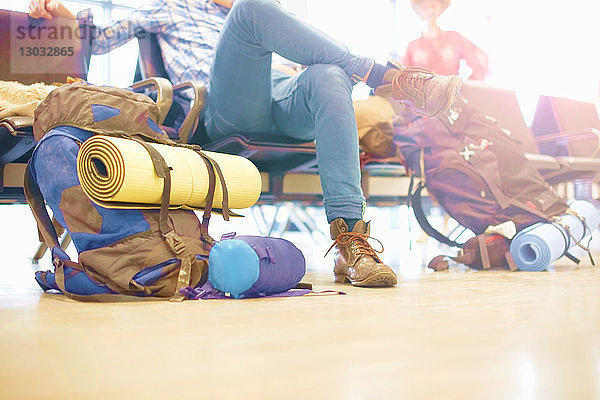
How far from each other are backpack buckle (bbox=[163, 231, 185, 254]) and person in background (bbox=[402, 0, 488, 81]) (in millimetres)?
2794

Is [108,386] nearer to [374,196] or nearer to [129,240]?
[129,240]

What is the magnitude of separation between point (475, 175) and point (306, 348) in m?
1.58

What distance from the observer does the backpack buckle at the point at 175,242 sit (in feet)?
3.85

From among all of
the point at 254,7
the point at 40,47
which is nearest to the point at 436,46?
the point at 40,47

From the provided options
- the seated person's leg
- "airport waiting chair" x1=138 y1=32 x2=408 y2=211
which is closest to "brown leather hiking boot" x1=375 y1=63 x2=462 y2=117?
the seated person's leg

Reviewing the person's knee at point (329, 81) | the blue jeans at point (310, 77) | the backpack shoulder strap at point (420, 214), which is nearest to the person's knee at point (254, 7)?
the blue jeans at point (310, 77)

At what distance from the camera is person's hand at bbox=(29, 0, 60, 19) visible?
2.10m

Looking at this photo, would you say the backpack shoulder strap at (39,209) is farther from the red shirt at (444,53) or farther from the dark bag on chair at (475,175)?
the red shirt at (444,53)

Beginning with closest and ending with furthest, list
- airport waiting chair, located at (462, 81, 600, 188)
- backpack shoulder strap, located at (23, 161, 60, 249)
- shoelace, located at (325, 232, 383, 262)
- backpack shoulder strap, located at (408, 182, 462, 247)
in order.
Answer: backpack shoulder strap, located at (23, 161, 60, 249)
shoelace, located at (325, 232, 383, 262)
backpack shoulder strap, located at (408, 182, 462, 247)
airport waiting chair, located at (462, 81, 600, 188)

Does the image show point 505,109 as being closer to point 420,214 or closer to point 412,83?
point 420,214

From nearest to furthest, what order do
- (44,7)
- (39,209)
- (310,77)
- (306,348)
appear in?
(306,348) < (39,209) < (310,77) < (44,7)

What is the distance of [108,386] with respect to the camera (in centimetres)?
54

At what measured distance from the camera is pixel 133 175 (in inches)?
44.7

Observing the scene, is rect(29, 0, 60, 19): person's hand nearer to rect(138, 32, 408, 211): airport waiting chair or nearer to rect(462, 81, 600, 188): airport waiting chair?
rect(138, 32, 408, 211): airport waiting chair
